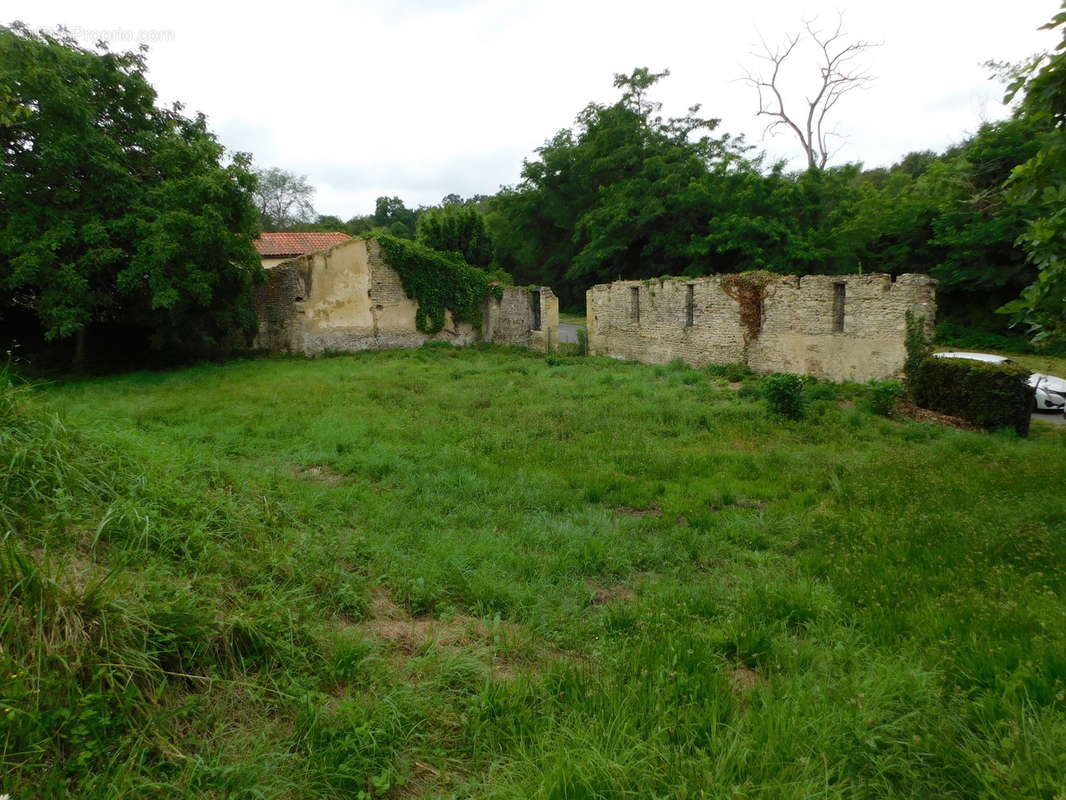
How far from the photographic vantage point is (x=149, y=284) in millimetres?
13414

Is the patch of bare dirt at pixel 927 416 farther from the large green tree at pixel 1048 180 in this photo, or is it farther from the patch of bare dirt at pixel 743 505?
the patch of bare dirt at pixel 743 505

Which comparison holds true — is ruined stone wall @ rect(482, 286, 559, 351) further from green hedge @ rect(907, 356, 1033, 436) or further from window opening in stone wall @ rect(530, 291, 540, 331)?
green hedge @ rect(907, 356, 1033, 436)

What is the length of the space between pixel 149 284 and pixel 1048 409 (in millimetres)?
20825

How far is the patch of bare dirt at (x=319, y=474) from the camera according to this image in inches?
244

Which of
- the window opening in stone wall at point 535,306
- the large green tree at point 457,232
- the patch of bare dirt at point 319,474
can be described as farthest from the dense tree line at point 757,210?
the patch of bare dirt at point 319,474

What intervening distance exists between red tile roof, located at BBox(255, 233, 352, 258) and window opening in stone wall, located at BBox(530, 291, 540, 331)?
9360mm

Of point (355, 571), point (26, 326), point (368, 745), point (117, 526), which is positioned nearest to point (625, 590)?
point (355, 571)

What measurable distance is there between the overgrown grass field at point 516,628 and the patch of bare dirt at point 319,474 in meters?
0.04

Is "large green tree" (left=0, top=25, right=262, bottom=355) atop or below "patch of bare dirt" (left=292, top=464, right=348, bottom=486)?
atop

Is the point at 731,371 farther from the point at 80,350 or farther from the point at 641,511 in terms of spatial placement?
the point at 80,350

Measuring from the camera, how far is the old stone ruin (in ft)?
60.8

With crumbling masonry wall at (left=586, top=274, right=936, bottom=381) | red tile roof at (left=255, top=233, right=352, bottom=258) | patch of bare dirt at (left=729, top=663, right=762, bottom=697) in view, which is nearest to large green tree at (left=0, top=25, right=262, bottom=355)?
red tile roof at (left=255, top=233, right=352, bottom=258)

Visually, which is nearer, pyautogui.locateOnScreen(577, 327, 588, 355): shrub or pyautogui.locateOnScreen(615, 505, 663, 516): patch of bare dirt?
pyautogui.locateOnScreen(615, 505, 663, 516): patch of bare dirt

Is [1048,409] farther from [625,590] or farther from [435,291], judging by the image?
[435,291]
